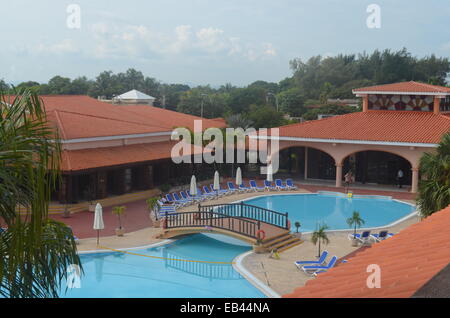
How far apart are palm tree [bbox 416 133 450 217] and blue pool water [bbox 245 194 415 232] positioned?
20.7 ft

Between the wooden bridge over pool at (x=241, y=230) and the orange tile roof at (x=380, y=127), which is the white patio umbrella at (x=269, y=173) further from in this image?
the wooden bridge over pool at (x=241, y=230)

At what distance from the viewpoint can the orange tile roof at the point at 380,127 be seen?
102 feet

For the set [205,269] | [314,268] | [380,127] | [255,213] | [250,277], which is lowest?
[205,269]

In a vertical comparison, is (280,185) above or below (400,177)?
below

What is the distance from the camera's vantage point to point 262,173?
36188 mm

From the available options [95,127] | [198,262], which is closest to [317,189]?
[95,127]

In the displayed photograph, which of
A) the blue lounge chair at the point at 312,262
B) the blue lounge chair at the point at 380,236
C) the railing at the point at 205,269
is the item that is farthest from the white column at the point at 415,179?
the railing at the point at 205,269

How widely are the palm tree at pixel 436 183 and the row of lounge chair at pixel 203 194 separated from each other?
10.2 m

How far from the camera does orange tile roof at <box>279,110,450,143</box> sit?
102ft

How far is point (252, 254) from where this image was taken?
61.4ft

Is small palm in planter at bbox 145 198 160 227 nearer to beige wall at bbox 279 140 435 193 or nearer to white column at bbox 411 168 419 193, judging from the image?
beige wall at bbox 279 140 435 193

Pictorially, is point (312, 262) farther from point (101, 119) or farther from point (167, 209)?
point (101, 119)

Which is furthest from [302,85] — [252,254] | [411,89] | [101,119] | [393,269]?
[393,269]

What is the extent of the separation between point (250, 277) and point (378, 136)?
720 inches
